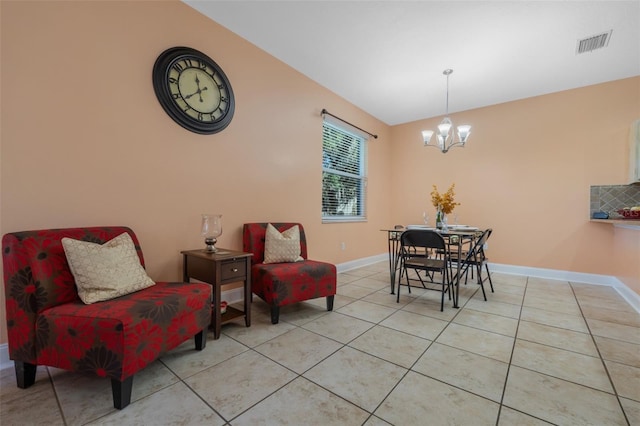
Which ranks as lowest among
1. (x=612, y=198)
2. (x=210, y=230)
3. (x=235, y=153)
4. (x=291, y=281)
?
(x=291, y=281)

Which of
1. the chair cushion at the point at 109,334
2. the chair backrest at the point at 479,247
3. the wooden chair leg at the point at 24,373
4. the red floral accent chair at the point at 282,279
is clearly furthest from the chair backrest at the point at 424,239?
the wooden chair leg at the point at 24,373

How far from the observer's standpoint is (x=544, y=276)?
397cm

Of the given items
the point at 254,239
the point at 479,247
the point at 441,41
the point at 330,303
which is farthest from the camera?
the point at 479,247

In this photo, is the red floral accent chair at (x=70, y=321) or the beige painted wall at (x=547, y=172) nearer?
the red floral accent chair at (x=70, y=321)

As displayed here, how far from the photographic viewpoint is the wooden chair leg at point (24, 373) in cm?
137

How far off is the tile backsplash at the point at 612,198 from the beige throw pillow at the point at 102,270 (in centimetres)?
548

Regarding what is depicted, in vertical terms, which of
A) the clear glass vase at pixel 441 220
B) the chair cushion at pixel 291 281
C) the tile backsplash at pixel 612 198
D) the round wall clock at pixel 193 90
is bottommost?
the chair cushion at pixel 291 281

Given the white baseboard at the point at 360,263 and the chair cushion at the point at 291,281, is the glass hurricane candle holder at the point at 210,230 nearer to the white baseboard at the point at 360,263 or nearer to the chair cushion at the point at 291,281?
the chair cushion at the point at 291,281

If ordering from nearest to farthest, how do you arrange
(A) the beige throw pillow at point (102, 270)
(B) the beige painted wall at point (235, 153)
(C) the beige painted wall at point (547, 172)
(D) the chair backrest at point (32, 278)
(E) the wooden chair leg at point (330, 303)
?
(D) the chair backrest at point (32, 278) < (A) the beige throw pillow at point (102, 270) < (B) the beige painted wall at point (235, 153) < (E) the wooden chair leg at point (330, 303) < (C) the beige painted wall at point (547, 172)

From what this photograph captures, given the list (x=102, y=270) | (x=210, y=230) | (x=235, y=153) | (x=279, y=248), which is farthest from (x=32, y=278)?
(x=235, y=153)

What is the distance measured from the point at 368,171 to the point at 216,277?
366 centimetres

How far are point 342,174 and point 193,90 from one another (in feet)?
8.47

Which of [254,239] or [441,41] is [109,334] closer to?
[254,239]

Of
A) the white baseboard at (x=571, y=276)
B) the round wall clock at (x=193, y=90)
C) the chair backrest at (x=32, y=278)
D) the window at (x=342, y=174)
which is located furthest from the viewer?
the window at (x=342, y=174)
